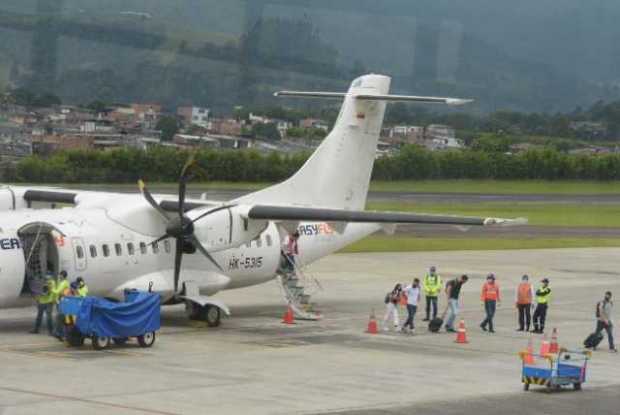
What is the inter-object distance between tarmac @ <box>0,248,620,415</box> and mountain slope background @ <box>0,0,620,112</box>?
167 feet

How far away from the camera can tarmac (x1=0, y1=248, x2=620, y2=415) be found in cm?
1761

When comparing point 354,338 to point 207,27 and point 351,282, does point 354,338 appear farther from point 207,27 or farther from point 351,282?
point 207,27

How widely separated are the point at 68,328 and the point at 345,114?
10806mm

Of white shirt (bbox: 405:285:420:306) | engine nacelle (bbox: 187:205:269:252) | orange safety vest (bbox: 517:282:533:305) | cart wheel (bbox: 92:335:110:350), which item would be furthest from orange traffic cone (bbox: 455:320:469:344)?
cart wheel (bbox: 92:335:110:350)

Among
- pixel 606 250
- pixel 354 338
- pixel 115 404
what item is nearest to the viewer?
pixel 115 404

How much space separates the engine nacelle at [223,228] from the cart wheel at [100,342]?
13.8 ft

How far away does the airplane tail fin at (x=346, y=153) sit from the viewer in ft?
99.2

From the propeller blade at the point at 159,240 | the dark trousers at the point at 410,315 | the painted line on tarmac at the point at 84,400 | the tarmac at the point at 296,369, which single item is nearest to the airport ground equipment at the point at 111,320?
the tarmac at the point at 296,369

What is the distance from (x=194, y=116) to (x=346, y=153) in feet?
174

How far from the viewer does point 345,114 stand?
30656 millimetres

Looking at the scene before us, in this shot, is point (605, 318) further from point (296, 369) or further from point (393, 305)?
point (296, 369)

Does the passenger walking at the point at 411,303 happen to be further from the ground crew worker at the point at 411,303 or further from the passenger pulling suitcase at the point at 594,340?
the passenger pulling suitcase at the point at 594,340

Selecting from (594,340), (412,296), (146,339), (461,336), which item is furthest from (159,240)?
(594,340)

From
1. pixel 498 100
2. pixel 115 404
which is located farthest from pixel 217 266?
pixel 498 100
